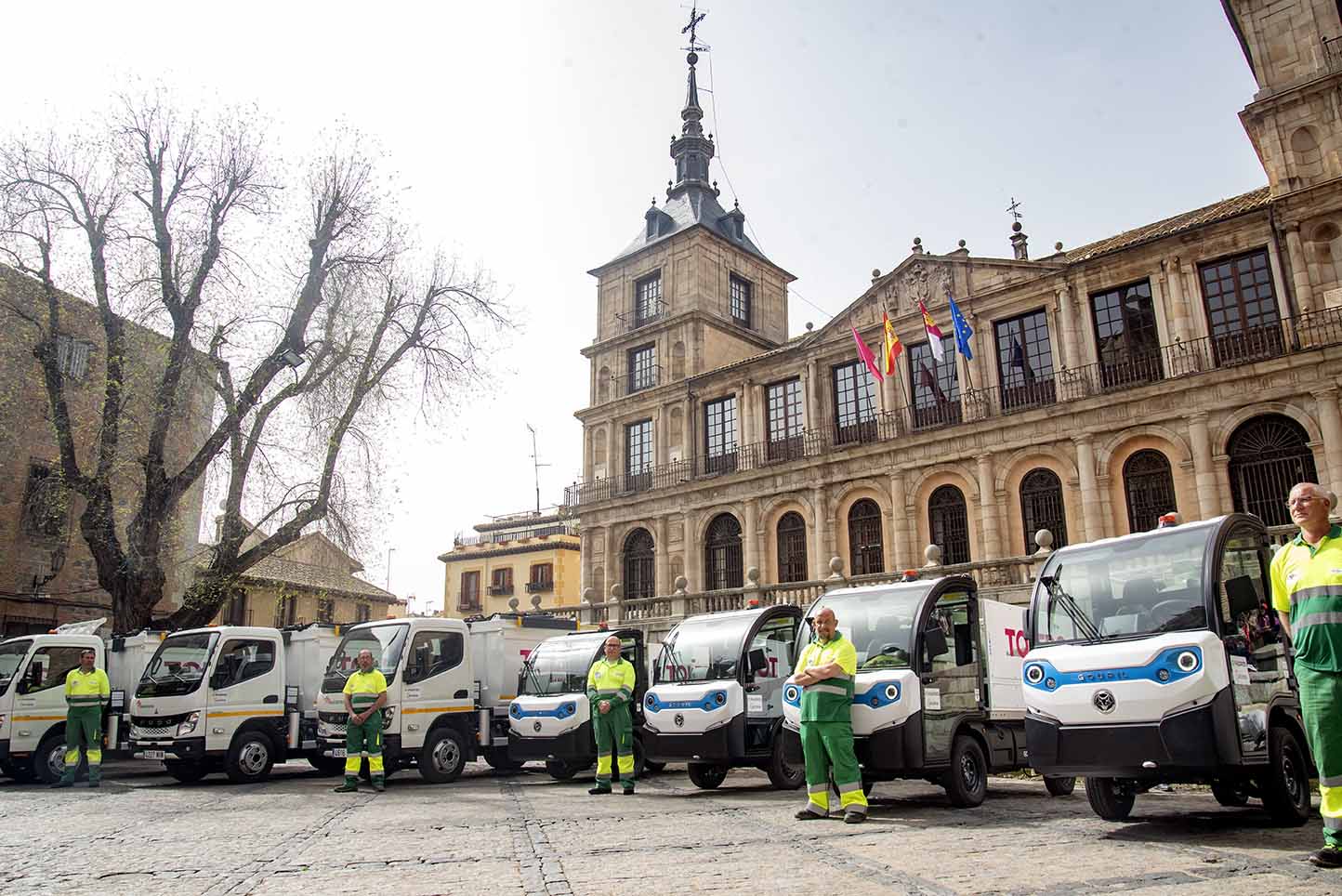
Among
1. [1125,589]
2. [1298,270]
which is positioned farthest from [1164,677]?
[1298,270]

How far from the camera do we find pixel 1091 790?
7902mm

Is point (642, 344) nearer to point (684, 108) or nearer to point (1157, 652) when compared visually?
point (684, 108)

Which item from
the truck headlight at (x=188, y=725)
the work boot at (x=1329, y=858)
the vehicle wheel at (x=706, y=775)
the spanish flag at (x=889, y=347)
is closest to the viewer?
the work boot at (x=1329, y=858)

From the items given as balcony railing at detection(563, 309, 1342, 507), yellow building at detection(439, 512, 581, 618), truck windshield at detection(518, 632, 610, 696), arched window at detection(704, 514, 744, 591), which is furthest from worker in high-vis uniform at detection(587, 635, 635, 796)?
yellow building at detection(439, 512, 581, 618)

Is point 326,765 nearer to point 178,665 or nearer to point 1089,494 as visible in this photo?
point 178,665

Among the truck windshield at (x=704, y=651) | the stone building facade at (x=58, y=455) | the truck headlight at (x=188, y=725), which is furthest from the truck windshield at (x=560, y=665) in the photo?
the stone building facade at (x=58, y=455)

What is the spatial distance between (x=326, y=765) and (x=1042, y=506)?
16715mm

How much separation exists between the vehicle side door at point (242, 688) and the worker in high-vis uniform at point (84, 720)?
59.8 inches

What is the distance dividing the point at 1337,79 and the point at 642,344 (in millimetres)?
20911

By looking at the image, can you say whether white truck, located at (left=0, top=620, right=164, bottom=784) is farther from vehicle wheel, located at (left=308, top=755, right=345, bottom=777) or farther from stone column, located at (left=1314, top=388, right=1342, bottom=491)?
stone column, located at (left=1314, top=388, right=1342, bottom=491)

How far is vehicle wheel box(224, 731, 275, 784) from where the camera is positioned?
14547mm

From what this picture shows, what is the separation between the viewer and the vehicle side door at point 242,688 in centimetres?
1458

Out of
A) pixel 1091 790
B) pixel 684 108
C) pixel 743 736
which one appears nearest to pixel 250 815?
pixel 743 736

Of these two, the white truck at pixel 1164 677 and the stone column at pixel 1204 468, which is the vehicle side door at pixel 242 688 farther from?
the stone column at pixel 1204 468
